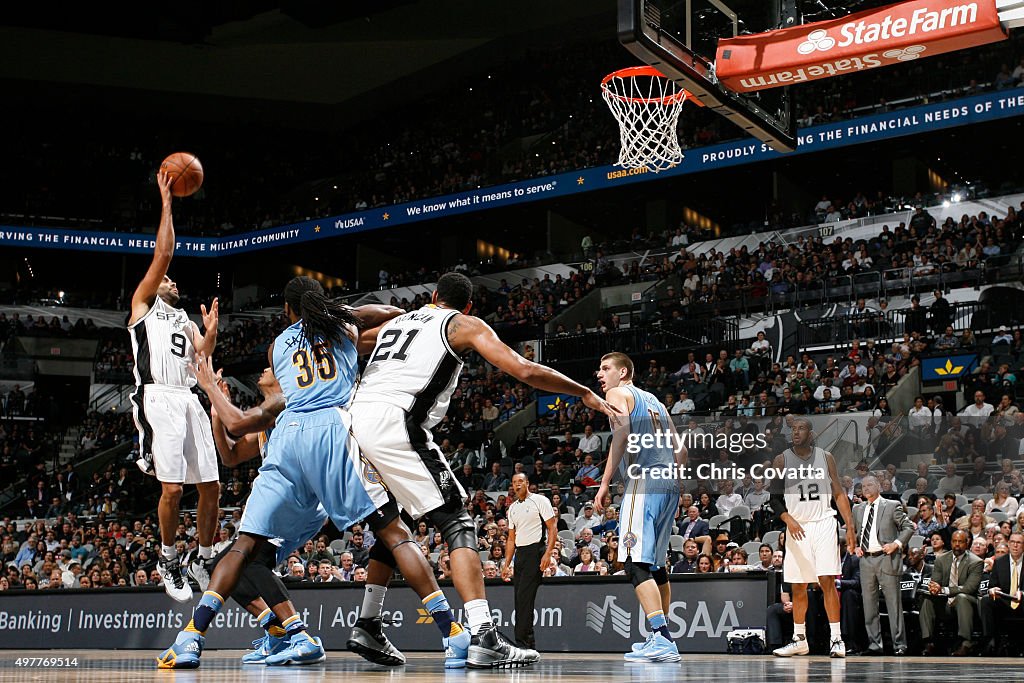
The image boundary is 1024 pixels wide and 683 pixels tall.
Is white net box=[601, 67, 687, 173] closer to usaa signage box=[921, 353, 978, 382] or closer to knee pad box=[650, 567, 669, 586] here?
usaa signage box=[921, 353, 978, 382]

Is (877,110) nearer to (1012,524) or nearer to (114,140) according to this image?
(1012,524)

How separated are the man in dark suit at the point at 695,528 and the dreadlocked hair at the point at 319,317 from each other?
682cm

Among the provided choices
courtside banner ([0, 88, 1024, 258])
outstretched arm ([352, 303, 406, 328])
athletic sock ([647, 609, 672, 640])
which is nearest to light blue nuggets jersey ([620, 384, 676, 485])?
athletic sock ([647, 609, 672, 640])

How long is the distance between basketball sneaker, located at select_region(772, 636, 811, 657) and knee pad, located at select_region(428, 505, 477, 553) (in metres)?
4.73

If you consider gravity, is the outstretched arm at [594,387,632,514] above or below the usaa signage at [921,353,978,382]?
below

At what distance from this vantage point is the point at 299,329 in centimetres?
630

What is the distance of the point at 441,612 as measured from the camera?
5.73m

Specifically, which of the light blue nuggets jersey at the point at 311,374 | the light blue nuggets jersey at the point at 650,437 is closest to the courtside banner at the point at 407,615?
the light blue nuggets jersey at the point at 650,437

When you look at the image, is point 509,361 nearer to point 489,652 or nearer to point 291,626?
point 489,652

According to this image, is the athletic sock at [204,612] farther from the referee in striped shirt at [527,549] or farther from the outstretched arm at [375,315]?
the referee in striped shirt at [527,549]

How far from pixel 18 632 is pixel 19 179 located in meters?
22.3

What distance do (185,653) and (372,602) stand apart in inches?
40.2

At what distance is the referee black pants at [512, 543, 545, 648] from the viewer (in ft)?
34.3

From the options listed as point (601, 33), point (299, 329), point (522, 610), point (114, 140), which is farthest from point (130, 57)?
point (299, 329)
